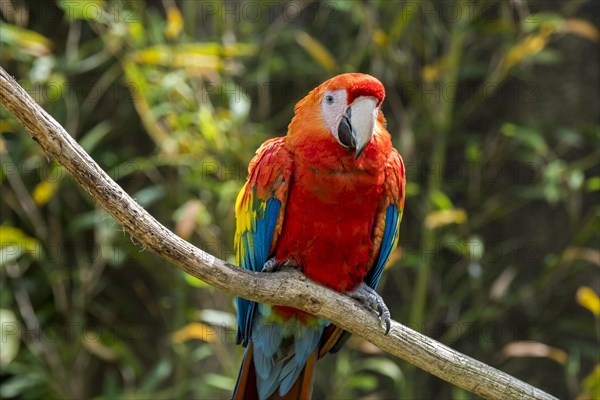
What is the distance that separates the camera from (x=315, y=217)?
5.62ft

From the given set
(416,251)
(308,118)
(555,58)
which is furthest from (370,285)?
(555,58)

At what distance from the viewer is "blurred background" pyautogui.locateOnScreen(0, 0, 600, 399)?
2.48 meters

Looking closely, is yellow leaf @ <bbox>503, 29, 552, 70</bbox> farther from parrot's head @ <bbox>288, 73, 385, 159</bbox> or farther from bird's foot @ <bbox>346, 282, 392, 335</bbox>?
bird's foot @ <bbox>346, 282, 392, 335</bbox>

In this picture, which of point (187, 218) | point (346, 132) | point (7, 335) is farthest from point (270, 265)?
point (7, 335)

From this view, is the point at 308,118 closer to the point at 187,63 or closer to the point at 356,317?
the point at 356,317

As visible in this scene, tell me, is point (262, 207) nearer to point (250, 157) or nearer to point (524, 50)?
point (250, 157)

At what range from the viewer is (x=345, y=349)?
277cm

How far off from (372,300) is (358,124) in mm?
393

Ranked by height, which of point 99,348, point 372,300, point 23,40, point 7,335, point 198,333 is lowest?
point 99,348

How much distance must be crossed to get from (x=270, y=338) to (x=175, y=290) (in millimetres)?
1035

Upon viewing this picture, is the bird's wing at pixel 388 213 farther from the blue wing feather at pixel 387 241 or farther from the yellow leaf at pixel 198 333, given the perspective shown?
the yellow leaf at pixel 198 333

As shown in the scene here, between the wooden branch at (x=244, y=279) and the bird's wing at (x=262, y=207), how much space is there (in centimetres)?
14

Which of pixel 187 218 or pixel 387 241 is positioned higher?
pixel 387 241

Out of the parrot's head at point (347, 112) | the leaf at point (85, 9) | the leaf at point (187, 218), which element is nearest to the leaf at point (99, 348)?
the leaf at point (187, 218)
